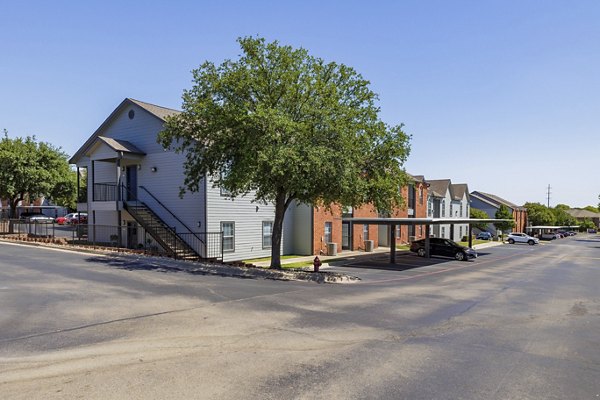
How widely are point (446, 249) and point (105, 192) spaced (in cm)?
2632

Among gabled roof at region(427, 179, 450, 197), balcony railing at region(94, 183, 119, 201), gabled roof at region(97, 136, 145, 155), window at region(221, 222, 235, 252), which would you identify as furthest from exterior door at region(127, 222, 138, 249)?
gabled roof at region(427, 179, 450, 197)

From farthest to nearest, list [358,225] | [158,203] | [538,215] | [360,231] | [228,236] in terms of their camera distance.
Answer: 1. [538,215]
2. [360,231]
3. [358,225]
4. [158,203]
5. [228,236]

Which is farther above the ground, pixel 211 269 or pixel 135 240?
pixel 135 240

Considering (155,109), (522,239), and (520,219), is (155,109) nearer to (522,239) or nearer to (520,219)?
(522,239)

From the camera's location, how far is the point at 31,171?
33.1m

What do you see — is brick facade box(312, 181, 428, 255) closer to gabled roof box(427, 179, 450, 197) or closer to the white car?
gabled roof box(427, 179, 450, 197)

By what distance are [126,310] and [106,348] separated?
303 centimetres

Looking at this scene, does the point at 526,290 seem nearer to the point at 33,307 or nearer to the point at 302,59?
the point at 302,59

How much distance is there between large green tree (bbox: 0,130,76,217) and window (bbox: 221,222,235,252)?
18.0m

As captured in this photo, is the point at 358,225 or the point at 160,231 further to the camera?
the point at 358,225

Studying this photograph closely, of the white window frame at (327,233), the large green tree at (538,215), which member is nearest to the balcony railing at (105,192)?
the white window frame at (327,233)

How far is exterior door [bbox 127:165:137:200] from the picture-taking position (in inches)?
1100

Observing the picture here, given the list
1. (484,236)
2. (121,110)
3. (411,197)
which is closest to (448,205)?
(484,236)

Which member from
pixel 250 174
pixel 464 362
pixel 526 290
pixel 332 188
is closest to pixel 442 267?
pixel 526 290
